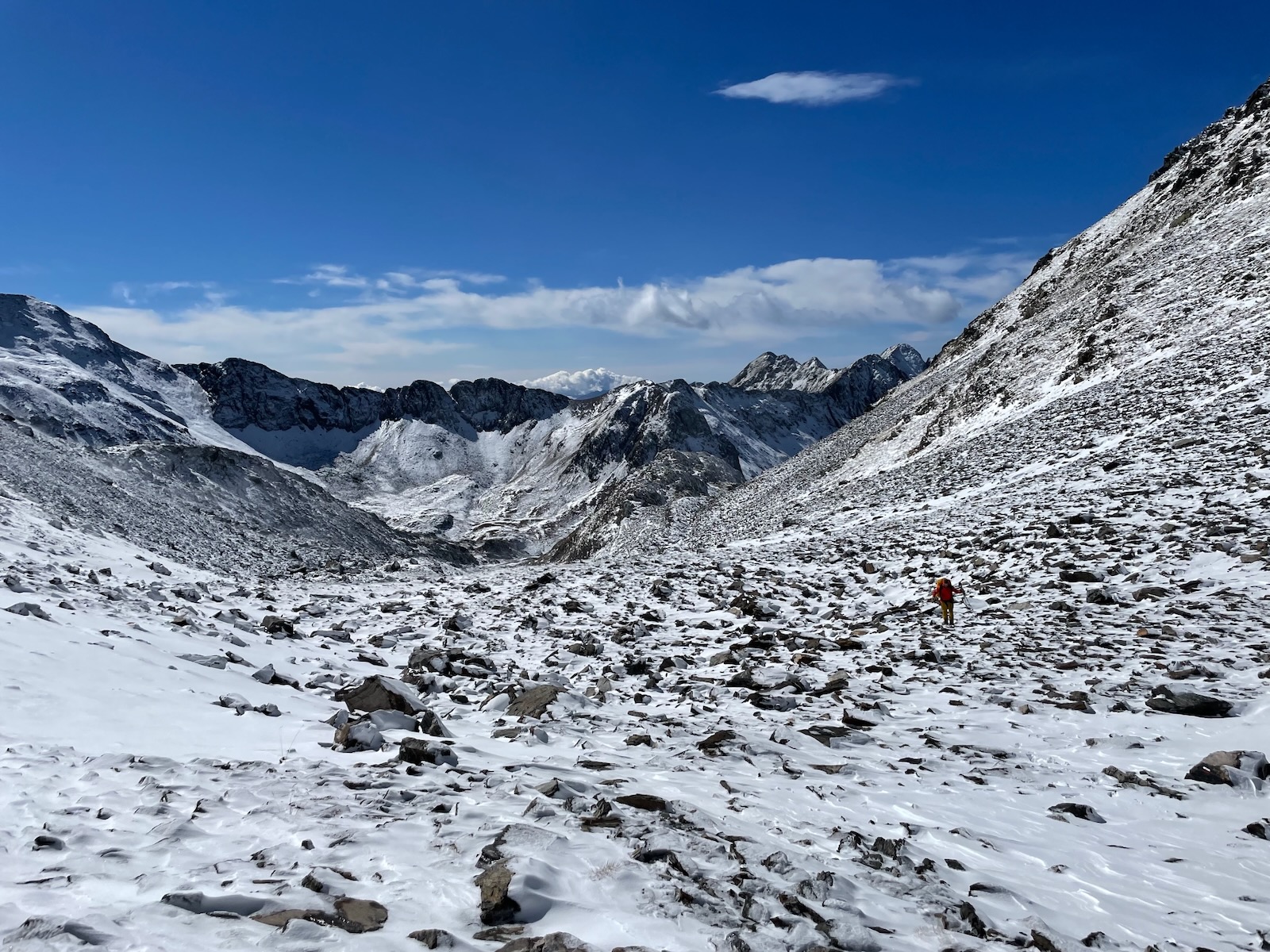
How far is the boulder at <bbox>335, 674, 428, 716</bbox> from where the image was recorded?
9656 mm

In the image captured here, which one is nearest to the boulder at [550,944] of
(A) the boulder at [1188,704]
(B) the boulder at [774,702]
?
(B) the boulder at [774,702]

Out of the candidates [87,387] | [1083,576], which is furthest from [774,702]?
[87,387]

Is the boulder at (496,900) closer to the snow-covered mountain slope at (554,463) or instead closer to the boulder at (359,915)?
the boulder at (359,915)

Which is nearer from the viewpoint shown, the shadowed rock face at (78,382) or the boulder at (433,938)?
the boulder at (433,938)

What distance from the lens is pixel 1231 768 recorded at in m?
7.88

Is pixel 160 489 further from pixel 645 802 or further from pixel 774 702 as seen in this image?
pixel 645 802

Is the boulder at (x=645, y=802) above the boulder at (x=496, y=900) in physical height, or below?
below

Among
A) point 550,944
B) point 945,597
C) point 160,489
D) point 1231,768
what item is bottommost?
point 550,944

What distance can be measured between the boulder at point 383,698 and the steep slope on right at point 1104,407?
Result: 1639 cm

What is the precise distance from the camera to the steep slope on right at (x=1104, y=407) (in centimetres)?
2162

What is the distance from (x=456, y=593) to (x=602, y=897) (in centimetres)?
1914

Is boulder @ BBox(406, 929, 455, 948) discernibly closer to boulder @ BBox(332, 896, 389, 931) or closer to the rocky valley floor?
the rocky valley floor

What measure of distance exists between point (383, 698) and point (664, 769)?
4066mm

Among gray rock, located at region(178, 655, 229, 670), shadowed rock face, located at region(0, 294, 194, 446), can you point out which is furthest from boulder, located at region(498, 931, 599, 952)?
shadowed rock face, located at region(0, 294, 194, 446)
